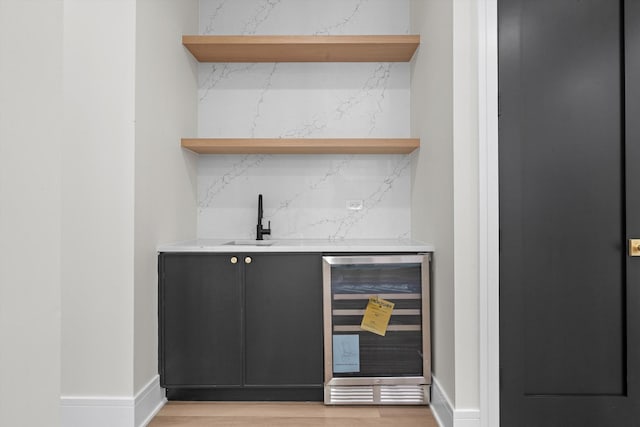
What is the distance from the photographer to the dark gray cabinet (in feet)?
7.61

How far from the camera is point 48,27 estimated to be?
756 mm

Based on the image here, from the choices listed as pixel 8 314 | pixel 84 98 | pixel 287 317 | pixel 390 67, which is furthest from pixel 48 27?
pixel 390 67

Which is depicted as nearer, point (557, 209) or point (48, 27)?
point (48, 27)

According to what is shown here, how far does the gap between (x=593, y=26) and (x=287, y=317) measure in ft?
6.40

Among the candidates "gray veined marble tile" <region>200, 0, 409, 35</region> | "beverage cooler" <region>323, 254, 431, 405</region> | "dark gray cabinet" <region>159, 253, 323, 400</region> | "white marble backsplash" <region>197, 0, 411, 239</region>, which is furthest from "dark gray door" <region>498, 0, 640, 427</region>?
"gray veined marble tile" <region>200, 0, 409, 35</region>

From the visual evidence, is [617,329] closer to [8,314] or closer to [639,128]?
[639,128]

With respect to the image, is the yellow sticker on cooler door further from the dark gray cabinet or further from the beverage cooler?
the dark gray cabinet

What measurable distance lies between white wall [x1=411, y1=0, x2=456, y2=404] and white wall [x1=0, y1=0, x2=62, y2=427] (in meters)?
1.59

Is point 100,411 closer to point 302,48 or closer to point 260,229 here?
point 260,229

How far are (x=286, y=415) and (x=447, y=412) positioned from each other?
31.1 inches

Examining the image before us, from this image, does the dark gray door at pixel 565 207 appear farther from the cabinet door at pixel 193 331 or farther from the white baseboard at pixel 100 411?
the white baseboard at pixel 100 411

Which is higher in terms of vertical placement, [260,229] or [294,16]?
[294,16]

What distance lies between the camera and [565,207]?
1.90 m

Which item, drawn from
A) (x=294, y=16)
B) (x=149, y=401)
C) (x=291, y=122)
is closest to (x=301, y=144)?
(x=291, y=122)
